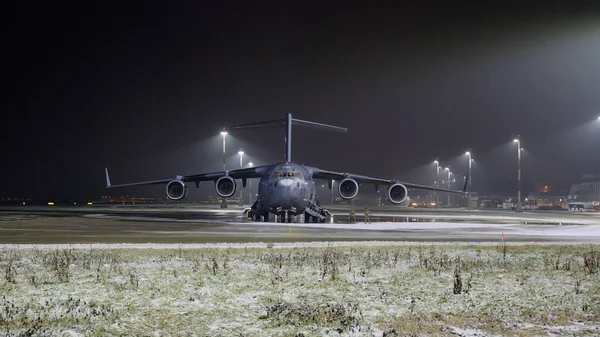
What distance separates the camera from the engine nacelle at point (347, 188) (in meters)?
34.1

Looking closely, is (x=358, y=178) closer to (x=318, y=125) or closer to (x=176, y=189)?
(x=318, y=125)

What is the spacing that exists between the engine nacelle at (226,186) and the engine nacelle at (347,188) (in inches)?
311

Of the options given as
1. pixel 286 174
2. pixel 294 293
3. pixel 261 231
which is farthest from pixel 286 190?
pixel 294 293

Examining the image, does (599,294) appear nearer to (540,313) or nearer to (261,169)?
(540,313)

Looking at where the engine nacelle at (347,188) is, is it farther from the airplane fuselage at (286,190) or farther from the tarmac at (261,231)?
the airplane fuselage at (286,190)

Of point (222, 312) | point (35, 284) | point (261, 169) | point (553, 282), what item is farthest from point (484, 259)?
point (261, 169)

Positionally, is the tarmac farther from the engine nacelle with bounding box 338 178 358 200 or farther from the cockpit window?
the cockpit window

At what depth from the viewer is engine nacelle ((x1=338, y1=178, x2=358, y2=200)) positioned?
3406 centimetres

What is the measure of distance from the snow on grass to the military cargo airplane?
15632 millimetres

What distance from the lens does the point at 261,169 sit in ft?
113

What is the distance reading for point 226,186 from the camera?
3422cm

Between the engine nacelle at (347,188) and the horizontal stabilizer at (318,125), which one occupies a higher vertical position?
the horizontal stabilizer at (318,125)

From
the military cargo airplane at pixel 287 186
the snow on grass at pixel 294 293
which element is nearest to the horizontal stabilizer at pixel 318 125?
the military cargo airplane at pixel 287 186

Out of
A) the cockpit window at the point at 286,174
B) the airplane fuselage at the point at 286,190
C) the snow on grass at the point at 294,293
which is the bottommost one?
the snow on grass at the point at 294,293
